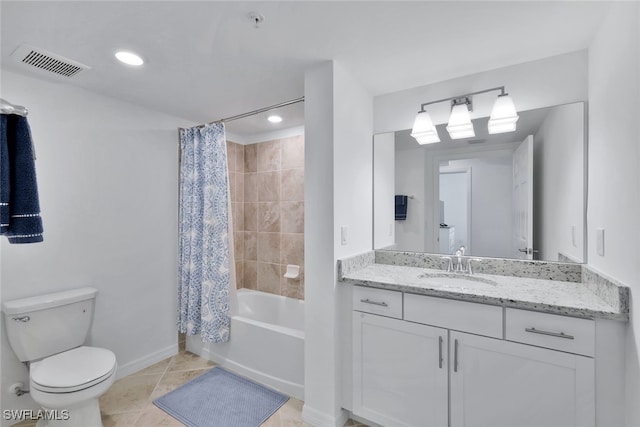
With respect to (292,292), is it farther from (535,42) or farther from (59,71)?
(535,42)

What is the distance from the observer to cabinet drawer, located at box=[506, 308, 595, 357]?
4.19 ft

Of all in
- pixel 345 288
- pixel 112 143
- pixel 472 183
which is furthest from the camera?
pixel 112 143

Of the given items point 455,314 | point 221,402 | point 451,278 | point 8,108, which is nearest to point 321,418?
point 221,402

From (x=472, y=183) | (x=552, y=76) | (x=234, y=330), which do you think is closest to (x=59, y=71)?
(x=234, y=330)

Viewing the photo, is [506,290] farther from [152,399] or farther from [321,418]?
[152,399]

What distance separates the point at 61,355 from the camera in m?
1.87

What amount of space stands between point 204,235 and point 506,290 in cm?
225

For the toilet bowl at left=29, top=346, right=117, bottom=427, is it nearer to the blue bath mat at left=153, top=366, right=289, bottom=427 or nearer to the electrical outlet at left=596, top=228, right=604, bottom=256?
the blue bath mat at left=153, top=366, right=289, bottom=427

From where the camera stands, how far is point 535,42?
63.7 inches

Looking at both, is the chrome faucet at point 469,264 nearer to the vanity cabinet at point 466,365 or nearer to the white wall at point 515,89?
the vanity cabinet at point 466,365

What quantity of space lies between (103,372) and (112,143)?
1669 mm

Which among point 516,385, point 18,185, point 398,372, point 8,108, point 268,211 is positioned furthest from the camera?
point 268,211

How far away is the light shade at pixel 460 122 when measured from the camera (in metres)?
1.94

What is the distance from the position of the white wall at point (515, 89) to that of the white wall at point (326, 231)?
0.47 metres
